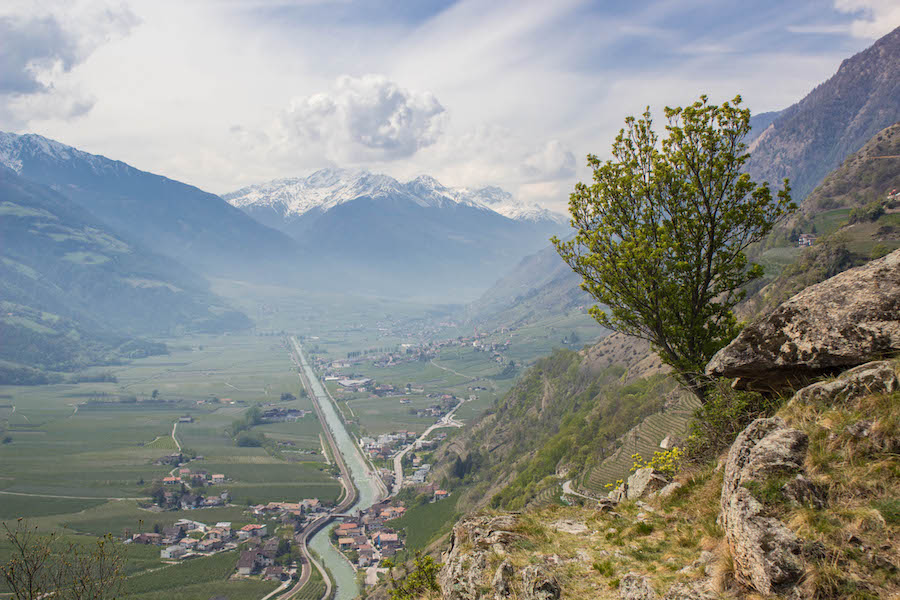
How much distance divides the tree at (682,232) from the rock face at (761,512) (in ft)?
17.9

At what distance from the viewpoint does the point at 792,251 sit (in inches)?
3821

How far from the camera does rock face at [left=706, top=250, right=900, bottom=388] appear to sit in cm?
841

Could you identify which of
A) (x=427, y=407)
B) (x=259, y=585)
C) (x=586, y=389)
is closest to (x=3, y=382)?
(x=427, y=407)

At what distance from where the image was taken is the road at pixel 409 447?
90125mm

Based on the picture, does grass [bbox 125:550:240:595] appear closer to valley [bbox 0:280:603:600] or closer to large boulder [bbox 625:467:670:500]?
valley [bbox 0:280:603:600]

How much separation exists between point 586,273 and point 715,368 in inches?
197

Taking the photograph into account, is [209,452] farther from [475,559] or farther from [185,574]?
[475,559]

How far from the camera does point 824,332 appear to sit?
8.97 metres

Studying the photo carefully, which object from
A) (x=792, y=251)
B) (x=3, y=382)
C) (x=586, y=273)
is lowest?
(x=792, y=251)

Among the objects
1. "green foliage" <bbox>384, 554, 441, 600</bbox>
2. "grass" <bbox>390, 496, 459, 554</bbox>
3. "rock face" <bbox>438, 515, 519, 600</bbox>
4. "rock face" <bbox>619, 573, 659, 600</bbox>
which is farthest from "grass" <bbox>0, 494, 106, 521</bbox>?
"rock face" <bbox>619, 573, 659, 600</bbox>

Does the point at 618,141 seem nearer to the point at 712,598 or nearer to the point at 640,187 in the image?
the point at 640,187

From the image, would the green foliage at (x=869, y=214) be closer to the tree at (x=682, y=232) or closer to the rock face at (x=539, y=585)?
the tree at (x=682, y=232)

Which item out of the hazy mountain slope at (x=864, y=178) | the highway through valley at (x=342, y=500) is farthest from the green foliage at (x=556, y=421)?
the hazy mountain slope at (x=864, y=178)

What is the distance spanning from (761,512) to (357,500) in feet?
285
